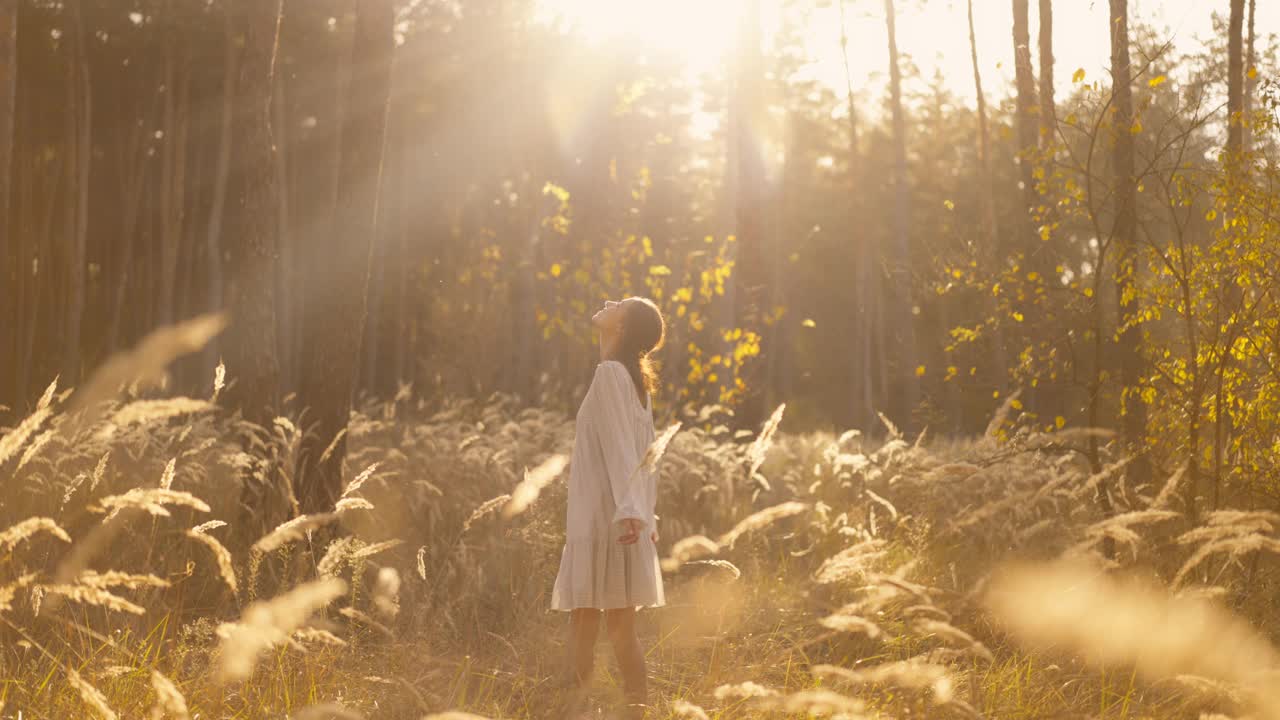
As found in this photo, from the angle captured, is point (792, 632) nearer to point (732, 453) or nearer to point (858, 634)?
point (858, 634)

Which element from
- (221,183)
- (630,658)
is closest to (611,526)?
(630,658)

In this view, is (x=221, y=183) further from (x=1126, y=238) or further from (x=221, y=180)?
(x=1126, y=238)

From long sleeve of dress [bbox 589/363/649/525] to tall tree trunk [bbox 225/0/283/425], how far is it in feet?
12.4

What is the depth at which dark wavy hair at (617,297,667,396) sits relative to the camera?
204 inches

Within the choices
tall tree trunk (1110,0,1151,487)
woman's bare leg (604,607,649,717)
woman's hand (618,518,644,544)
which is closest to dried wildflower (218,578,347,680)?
woman's hand (618,518,644,544)

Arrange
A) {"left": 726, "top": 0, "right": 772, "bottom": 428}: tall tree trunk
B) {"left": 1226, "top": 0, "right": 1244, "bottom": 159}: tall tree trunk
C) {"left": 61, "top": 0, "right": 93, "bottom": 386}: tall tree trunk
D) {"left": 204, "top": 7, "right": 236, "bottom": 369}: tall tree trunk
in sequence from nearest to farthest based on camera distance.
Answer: {"left": 1226, "top": 0, "right": 1244, "bottom": 159}: tall tree trunk < {"left": 726, "top": 0, "right": 772, "bottom": 428}: tall tree trunk < {"left": 61, "top": 0, "right": 93, "bottom": 386}: tall tree trunk < {"left": 204, "top": 7, "right": 236, "bottom": 369}: tall tree trunk

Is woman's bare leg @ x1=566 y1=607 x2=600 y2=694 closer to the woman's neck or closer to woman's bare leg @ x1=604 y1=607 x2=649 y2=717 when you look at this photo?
woman's bare leg @ x1=604 y1=607 x2=649 y2=717

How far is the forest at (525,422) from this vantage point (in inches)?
171

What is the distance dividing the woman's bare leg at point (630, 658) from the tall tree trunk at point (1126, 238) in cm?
402

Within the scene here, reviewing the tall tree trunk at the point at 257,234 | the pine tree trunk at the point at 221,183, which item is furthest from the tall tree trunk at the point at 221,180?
the tall tree trunk at the point at 257,234

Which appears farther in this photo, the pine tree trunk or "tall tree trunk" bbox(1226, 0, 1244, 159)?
the pine tree trunk

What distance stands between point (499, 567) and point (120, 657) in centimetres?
292

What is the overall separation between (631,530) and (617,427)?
52 cm

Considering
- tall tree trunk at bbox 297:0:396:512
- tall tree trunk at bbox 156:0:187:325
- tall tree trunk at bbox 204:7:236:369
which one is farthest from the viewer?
tall tree trunk at bbox 204:7:236:369
